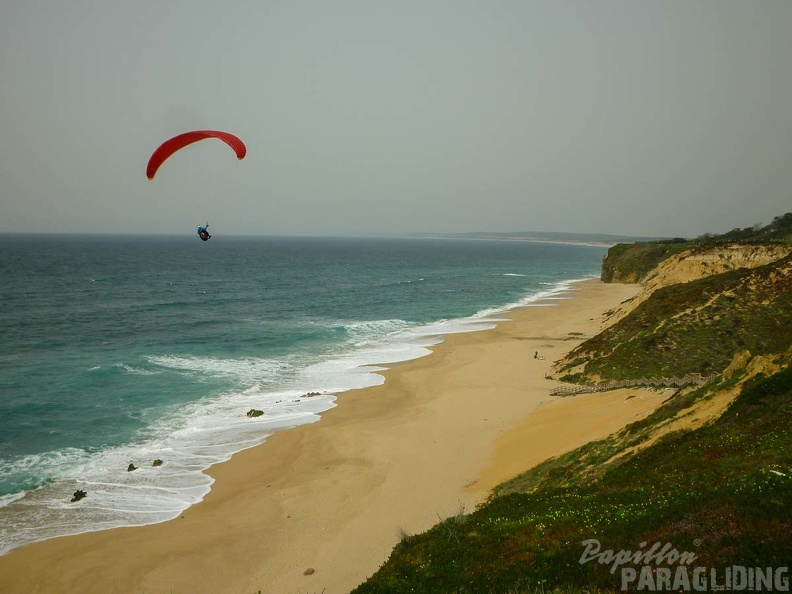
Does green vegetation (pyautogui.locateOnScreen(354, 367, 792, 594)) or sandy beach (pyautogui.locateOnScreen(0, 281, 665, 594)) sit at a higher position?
green vegetation (pyautogui.locateOnScreen(354, 367, 792, 594))

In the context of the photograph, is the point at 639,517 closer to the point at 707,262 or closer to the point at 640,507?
the point at 640,507

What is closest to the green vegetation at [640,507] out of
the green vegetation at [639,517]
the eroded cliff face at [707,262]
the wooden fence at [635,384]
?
the green vegetation at [639,517]

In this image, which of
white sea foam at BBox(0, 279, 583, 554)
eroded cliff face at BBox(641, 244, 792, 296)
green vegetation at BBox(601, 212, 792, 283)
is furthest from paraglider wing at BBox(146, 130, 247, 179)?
green vegetation at BBox(601, 212, 792, 283)

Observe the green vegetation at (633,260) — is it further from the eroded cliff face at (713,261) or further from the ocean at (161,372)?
the eroded cliff face at (713,261)

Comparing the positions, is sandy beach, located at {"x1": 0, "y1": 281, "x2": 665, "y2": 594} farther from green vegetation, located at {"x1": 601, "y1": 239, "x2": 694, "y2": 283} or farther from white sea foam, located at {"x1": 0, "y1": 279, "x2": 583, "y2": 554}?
green vegetation, located at {"x1": 601, "y1": 239, "x2": 694, "y2": 283}

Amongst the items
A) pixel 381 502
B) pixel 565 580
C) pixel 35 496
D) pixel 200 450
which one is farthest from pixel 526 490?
pixel 35 496
